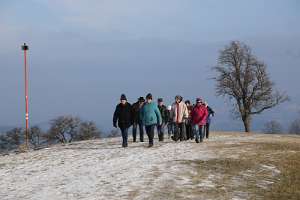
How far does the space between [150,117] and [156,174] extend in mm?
7267

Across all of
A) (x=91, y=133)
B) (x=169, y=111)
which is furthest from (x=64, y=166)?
(x=91, y=133)

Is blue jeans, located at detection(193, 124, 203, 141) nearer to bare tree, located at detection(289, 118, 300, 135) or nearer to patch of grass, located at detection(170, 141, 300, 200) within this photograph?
patch of grass, located at detection(170, 141, 300, 200)

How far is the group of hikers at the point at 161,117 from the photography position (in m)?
24.3

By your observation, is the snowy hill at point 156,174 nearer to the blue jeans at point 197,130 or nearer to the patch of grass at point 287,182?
the patch of grass at point 287,182

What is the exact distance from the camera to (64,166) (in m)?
19.5

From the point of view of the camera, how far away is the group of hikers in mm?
24297

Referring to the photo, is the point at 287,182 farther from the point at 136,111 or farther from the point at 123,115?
the point at 136,111

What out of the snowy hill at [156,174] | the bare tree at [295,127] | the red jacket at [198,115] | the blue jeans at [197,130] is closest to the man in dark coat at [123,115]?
the snowy hill at [156,174]

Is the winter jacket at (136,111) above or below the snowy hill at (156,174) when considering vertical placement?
above

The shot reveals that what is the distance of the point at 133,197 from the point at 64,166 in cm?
594

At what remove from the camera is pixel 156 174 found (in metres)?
16.8

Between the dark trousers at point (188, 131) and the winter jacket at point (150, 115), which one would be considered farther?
the dark trousers at point (188, 131)

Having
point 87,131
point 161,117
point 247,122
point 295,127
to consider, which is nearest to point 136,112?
point 161,117

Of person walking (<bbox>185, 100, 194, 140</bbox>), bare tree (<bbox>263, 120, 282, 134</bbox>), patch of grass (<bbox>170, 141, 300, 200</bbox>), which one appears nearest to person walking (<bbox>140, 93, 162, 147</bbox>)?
patch of grass (<bbox>170, 141, 300, 200</bbox>)
